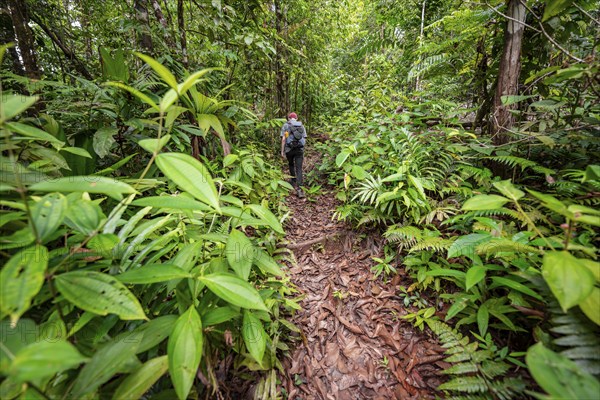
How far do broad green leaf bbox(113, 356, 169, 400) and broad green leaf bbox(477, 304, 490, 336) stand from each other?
1912 mm

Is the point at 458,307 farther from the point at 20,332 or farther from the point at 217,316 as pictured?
the point at 20,332

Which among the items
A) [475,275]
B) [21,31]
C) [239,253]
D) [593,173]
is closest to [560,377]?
[593,173]

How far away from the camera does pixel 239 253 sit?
123cm

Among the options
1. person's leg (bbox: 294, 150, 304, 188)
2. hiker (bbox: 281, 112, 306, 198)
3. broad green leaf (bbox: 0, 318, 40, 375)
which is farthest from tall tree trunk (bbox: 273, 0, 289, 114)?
broad green leaf (bbox: 0, 318, 40, 375)

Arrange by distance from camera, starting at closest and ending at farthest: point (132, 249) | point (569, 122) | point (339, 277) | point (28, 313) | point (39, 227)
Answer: point (39, 227), point (28, 313), point (132, 249), point (569, 122), point (339, 277)

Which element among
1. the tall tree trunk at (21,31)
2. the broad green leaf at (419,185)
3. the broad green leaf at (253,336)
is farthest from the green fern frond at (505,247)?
the tall tree trunk at (21,31)

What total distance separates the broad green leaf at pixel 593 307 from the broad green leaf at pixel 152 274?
153 centimetres

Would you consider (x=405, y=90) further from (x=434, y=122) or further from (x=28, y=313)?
(x=28, y=313)

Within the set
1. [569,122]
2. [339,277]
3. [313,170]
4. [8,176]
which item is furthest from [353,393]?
[313,170]

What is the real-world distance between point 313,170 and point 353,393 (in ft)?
17.0

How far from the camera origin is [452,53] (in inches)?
164

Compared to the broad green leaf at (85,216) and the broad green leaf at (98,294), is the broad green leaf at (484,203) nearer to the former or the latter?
the broad green leaf at (98,294)

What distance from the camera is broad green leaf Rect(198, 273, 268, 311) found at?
3.00 feet

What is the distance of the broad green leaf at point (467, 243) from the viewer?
1739 millimetres
